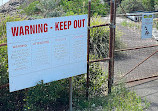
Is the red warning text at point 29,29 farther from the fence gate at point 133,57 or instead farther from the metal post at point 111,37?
the fence gate at point 133,57

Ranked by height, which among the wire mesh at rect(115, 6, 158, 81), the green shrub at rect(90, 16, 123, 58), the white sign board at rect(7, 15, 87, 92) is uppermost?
the white sign board at rect(7, 15, 87, 92)

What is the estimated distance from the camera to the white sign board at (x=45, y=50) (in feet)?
14.3

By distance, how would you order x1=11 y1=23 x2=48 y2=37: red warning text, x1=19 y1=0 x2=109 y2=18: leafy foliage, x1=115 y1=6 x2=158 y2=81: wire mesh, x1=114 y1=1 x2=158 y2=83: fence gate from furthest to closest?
x1=19 y1=0 x2=109 y2=18: leafy foliage → x1=115 y1=6 x2=158 y2=81: wire mesh → x1=114 y1=1 x2=158 y2=83: fence gate → x1=11 y1=23 x2=48 y2=37: red warning text

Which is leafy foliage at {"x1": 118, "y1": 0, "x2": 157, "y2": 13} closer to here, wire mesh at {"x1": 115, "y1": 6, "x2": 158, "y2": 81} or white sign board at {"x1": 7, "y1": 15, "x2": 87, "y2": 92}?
wire mesh at {"x1": 115, "y1": 6, "x2": 158, "y2": 81}

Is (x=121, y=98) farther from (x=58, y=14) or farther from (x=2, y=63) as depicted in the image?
(x=58, y=14)

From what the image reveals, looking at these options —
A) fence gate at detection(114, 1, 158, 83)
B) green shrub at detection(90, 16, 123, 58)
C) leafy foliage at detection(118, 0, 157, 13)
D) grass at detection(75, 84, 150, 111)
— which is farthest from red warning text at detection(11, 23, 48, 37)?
leafy foliage at detection(118, 0, 157, 13)

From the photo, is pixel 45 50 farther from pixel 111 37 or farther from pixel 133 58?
pixel 133 58

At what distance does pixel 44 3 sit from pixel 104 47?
546 cm

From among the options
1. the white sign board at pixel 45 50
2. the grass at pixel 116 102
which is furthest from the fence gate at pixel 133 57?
the white sign board at pixel 45 50

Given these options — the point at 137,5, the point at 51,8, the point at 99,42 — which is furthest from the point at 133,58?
the point at 137,5

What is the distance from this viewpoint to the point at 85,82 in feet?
19.2

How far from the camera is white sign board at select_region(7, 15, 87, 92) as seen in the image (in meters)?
4.35

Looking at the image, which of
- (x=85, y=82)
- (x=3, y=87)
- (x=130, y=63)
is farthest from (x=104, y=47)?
(x=3, y=87)

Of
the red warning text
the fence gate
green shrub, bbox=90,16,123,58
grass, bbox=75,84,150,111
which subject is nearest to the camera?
the red warning text
